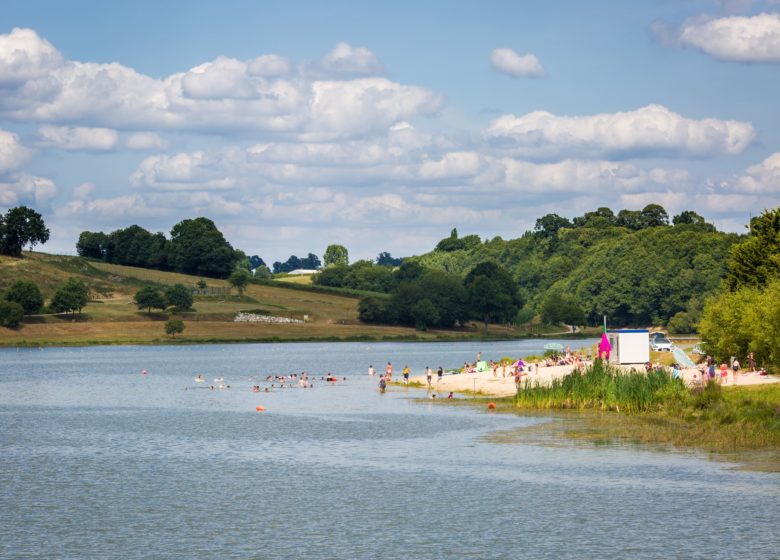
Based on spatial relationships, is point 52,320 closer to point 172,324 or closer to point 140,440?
point 172,324

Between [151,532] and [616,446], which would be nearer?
[151,532]

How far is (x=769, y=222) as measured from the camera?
103000 mm

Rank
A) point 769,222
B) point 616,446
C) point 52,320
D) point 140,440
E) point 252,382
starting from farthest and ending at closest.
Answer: point 52,320 < point 252,382 < point 769,222 < point 140,440 < point 616,446

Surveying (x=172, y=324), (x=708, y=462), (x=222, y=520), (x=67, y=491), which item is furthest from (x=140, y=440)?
(x=172, y=324)

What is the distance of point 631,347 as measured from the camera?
3344 inches

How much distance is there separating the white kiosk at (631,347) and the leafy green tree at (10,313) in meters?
122

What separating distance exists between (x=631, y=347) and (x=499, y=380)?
1189 centimetres

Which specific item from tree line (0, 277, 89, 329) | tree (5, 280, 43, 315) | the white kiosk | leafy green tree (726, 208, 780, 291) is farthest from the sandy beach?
tree (5, 280, 43, 315)

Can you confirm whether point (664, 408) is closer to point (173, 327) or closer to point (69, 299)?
point (173, 327)

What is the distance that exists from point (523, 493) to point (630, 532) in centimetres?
774

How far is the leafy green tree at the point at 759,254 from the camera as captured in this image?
101 m

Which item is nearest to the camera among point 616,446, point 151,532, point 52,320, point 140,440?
point 151,532

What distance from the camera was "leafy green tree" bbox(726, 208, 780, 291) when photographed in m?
101

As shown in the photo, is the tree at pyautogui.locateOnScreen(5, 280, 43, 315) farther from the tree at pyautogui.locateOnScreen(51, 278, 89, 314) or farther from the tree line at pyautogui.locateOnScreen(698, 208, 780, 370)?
A: the tree line at pyautogui.locateOnScreen(698, 208, 780, 370)
